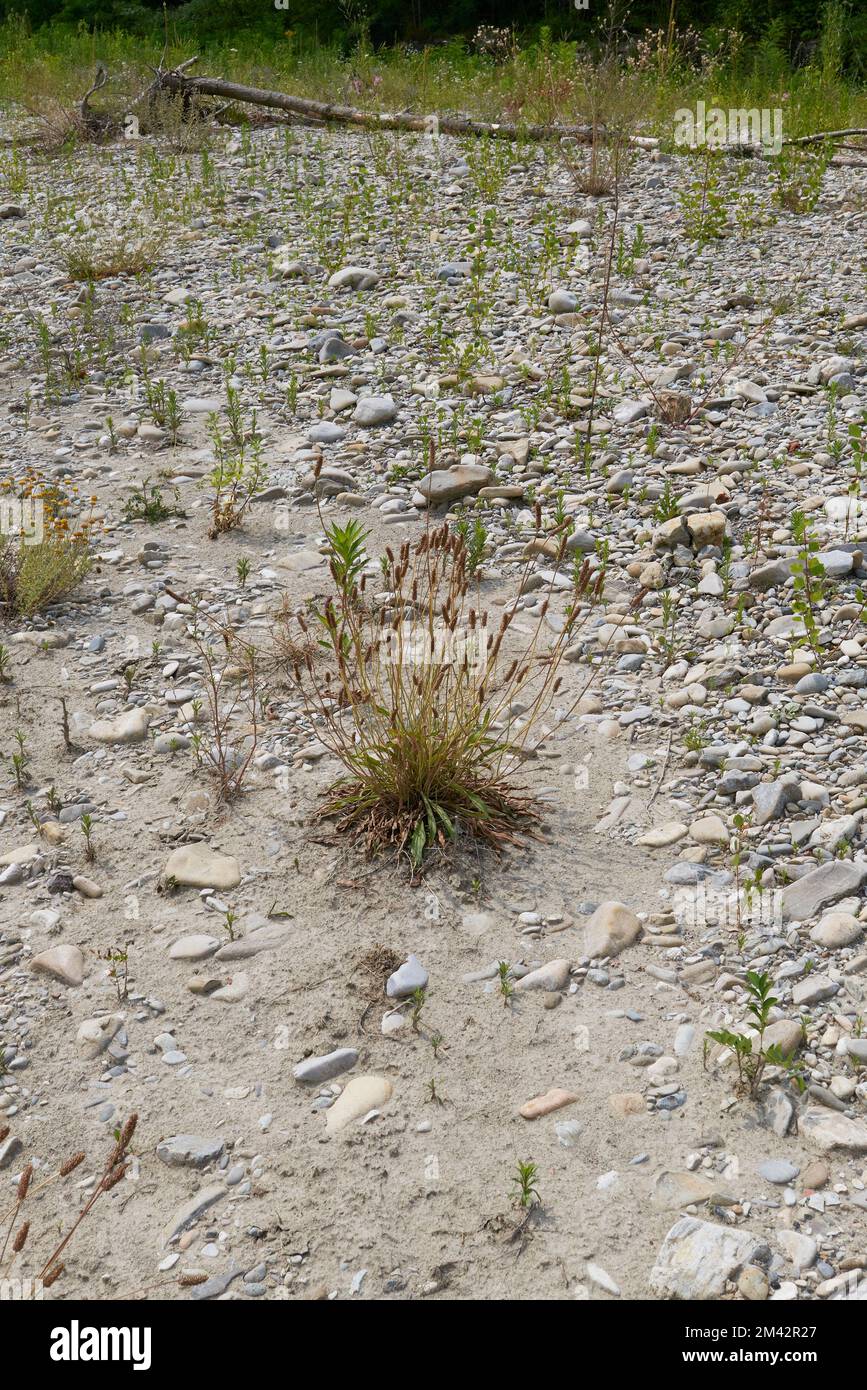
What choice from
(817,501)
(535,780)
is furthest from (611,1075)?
(817,501)

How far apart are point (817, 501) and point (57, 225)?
8036mm

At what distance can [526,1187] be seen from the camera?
2.61m

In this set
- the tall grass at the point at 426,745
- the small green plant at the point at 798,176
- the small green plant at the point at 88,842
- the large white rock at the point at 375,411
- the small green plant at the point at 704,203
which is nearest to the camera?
the tall grass at the point at 426,745

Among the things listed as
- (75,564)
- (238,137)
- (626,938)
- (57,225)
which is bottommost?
(626,938)

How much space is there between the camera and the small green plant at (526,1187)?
260 cm

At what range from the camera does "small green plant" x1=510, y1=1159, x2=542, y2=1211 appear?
2.60 m

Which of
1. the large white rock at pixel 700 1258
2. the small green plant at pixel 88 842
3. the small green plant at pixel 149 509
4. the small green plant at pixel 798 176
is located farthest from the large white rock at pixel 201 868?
the small green plant at pixel 798 176

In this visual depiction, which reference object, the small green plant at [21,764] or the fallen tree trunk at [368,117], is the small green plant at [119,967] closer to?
the small green plant at [21,764]

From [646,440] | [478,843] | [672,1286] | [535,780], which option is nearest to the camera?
[672,1286]

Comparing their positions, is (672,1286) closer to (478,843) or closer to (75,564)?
(478,843)

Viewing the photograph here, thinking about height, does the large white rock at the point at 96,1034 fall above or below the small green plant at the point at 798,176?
below

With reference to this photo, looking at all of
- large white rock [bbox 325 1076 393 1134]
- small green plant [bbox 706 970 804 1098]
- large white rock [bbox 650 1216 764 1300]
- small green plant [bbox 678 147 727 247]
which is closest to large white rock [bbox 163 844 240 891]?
large white rock [bbox 325 1076 393 1134]

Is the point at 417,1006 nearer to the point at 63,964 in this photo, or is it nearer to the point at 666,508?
the point at 63,964

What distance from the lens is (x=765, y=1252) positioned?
2.45m
